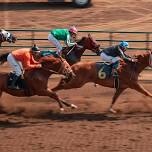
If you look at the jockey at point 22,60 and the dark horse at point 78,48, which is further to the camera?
the dark horse at point 78,48

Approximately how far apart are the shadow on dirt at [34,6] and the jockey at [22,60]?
49.6ft

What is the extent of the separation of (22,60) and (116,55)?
229 centimetres

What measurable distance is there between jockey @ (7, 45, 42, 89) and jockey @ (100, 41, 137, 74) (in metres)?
1.76

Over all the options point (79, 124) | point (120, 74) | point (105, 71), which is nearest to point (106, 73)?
point (105, 71)

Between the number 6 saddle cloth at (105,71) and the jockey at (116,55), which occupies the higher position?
the jockey at (116,55)

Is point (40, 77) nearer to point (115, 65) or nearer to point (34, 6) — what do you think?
point (115, 65)

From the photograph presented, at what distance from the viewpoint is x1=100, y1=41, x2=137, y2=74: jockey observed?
14.8 m

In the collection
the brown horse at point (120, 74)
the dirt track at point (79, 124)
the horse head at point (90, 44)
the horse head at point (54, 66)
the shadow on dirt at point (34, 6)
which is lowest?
the dirt track at point (79, 124)

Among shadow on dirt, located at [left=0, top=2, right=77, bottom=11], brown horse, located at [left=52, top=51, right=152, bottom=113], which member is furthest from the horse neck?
shadow on dirt, located at [left=0, top=2, right=77, bottom=11]

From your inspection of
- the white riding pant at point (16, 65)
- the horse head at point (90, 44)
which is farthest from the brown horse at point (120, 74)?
the horse head at point (90, 44)

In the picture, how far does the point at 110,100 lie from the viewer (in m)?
16.4

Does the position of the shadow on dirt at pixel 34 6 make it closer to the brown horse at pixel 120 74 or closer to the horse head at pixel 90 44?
the horse head at pixel 90 44

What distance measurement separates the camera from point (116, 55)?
14.9 metres

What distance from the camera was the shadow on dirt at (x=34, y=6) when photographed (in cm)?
2925
